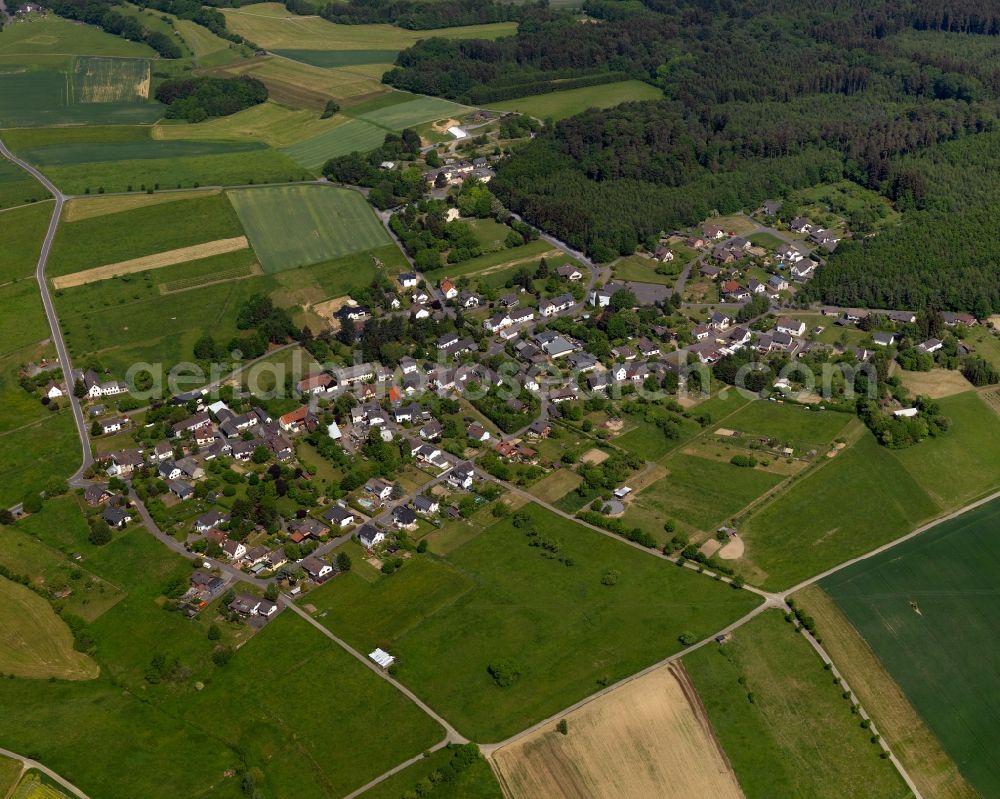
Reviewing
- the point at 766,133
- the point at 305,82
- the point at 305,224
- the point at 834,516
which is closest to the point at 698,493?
the point at 834,516

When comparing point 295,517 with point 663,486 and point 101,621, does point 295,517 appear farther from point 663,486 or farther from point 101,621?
point 663,486

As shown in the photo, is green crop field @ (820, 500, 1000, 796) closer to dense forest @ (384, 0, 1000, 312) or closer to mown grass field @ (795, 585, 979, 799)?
mown grass field @ (795, 585, 979, 799)

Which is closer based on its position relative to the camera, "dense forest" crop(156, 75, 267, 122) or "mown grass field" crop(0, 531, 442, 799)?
"mown grass field" crop(0, 531, 442, 799)

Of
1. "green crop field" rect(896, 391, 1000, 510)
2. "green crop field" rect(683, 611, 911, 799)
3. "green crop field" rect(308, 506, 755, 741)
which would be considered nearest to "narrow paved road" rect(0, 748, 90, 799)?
"green crop field" rect(308, 506, 755, 741)

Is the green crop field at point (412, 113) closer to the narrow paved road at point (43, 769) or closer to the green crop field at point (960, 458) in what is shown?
the green crop field at point (960, 458)

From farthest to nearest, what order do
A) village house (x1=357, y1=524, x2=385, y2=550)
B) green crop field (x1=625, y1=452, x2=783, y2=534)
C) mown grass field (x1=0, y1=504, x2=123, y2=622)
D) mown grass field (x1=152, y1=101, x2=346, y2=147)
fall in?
mown grass field (x1=152, y1=101, x2=346, y2=147) → green crop field (x1=625, y1=452, x2=783, y2=534) → village house (x1=357, y1=524, x2=385, y2=550) → mown grass field (x1=0, y1=504, x2=123, y2=622)

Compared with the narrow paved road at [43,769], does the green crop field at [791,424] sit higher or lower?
lower

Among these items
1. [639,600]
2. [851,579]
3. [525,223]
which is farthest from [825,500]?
[525,223]

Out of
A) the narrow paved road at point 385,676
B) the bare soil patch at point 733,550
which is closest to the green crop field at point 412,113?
the bare soil patch at point 733,550
